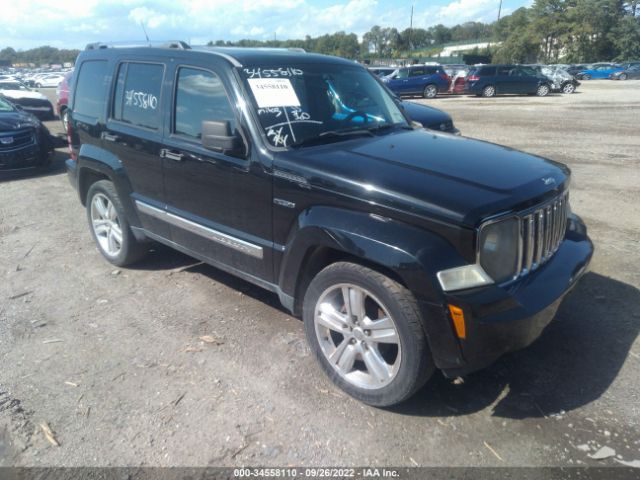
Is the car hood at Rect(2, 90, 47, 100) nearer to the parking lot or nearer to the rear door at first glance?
the parking lot

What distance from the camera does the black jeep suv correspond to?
8.58 feet

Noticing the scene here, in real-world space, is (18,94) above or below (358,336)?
above

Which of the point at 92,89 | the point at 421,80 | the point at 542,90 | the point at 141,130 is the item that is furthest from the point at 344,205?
the point at 542,90

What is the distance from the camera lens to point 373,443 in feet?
9.02

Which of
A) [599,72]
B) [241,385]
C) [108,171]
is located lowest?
[599,72]

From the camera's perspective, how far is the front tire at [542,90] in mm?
25406

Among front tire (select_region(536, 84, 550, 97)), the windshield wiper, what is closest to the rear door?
the windshield wiper

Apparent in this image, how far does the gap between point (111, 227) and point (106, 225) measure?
112mm

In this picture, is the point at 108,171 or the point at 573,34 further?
the point at 573,34

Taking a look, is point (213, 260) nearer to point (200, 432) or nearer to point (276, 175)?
point (276, 175)

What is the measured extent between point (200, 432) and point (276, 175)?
1589 millimetres

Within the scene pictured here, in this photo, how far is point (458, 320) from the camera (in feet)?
8.31

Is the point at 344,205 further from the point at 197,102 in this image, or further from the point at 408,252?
the point at 197,102

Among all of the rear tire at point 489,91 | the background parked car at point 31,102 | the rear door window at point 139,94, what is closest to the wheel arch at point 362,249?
the rear door window at point 139,94
